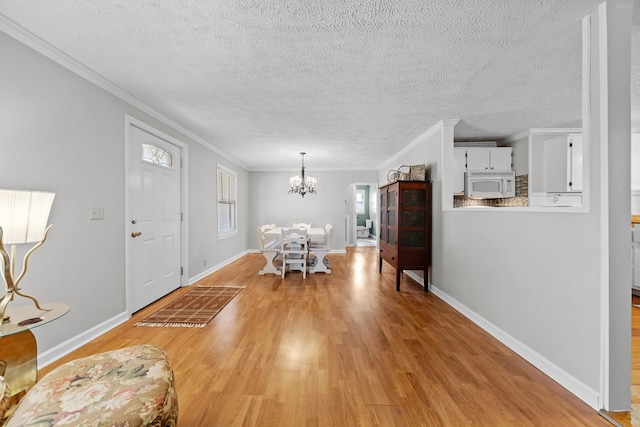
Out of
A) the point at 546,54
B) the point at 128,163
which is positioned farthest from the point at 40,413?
the point at 546,54

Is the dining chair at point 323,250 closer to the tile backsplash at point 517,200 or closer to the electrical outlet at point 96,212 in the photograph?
the tile backsplash at point 517,200

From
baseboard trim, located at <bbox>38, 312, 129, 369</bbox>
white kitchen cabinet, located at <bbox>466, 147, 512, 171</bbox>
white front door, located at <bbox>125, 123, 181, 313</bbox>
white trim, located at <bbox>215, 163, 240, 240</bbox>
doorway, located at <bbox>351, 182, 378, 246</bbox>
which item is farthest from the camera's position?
doorway, located at <bbox>351, 182, 378, 246</bbox>

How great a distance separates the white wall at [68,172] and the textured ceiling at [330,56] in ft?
0.84

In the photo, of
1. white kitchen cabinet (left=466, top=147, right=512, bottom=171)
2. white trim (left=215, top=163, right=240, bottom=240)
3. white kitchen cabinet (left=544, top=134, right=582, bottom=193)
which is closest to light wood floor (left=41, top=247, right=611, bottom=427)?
white trim (left=215, top=163, right=240, bottom=240)

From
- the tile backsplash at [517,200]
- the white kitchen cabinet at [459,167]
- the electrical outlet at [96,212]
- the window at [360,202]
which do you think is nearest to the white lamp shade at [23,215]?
the electrical outlet at [96,212]

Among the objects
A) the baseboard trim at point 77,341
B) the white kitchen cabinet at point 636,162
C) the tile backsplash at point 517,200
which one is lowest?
the baseboard trim at point 77,341

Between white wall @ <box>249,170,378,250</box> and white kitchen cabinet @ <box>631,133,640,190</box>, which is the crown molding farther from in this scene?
white wall @ <box>249,170,378,250</box>

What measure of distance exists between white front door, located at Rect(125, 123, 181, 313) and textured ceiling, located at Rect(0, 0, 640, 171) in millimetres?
490

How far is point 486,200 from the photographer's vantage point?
4.71m

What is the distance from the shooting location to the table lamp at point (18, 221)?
48.8 inches

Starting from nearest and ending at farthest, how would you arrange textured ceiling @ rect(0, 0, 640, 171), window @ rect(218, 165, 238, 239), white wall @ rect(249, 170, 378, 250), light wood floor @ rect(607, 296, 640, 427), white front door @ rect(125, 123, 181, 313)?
light wood floor @ rect(607, 296, 640, 427)
textured ceiling @ rect(0, 0, 640, 171)
white front door @ rect(125, 123, 181, 313)
window @ rect(218, 165, 238, 239)
white wall @ rect(249, 170, 378, 250)

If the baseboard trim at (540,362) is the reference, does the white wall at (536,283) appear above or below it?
above

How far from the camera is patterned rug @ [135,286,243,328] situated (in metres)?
2.62

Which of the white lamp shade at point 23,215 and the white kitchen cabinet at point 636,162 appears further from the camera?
the white kitchen cabinet at point 636,162
